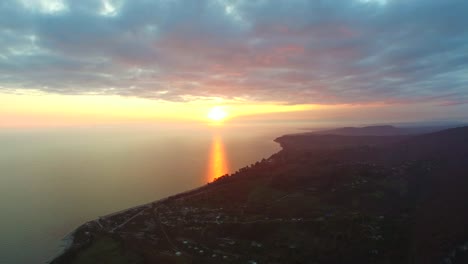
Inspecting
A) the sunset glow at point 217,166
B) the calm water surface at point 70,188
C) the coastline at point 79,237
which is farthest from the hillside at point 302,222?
the sunset glow at point 217,166

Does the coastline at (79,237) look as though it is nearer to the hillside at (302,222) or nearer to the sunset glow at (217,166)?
the hillside at (302,222)

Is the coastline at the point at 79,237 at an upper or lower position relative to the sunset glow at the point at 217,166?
lower

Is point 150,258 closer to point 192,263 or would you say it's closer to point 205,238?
point 192,263

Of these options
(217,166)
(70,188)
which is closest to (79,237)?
(70,188)

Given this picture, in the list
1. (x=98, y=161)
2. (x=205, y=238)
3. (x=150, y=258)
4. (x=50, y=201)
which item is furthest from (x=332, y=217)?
(x=98, y=161)

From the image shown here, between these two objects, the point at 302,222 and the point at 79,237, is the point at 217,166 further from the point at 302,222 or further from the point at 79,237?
the point at 79,237

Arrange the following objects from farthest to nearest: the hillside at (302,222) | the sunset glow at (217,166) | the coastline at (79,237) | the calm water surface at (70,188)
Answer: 1. the sunset glow at (217,166)
2. the calm water surface at (70,188)
3. the coastline at (79,237)
4. the hillside at (302,222)

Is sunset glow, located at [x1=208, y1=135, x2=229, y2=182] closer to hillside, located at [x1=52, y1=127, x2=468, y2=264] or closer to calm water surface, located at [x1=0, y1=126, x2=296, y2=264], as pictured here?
calm water surface, located at [x1=0, y1=126, x2=296, y2=264]

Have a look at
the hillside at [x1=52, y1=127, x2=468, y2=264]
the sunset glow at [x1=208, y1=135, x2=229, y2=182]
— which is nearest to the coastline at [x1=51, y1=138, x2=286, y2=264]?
the hillside at [x1=52, y1=127, x2=468, y2=264]
